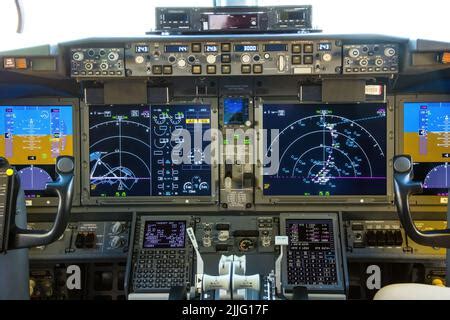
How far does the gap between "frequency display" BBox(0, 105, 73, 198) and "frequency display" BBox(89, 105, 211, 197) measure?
0.60 feet

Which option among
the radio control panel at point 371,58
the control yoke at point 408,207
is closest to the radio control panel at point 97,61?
the radio control panel at point 371,58

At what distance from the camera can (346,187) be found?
3859 millimetres

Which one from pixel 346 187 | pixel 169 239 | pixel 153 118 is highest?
pixel 153 118

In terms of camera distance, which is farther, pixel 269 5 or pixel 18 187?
pixel 269 5

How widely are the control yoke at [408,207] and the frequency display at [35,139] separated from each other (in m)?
2.03

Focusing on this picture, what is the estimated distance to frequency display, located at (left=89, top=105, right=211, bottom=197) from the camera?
3.86 metres

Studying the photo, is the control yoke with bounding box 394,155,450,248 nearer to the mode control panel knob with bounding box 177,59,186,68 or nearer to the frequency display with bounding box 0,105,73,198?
the mode control panel knob with bounding box 177,59,186,68

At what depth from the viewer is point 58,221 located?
298cm

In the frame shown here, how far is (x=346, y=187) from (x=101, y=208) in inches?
59.8

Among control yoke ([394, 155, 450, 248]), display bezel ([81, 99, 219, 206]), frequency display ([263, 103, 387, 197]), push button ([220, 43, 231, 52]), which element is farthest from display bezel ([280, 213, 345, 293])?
push button ([220, 43, 231, 52])

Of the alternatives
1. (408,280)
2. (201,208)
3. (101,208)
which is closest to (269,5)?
(201,208)

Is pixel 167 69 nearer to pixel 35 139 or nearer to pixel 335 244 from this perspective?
pixel 35 139

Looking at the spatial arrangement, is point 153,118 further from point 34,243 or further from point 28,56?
point 34,243

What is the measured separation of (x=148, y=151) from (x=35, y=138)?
0.70 metres
